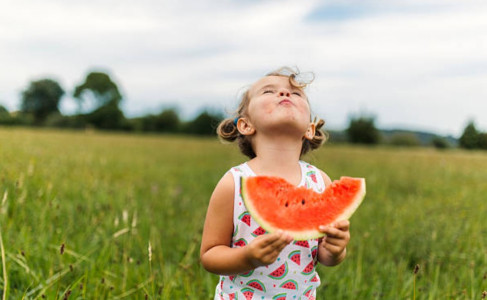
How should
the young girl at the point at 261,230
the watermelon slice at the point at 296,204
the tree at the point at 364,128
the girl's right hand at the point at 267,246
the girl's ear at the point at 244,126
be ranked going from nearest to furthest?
the girl's right hand at the point at 267,246 → the watermelon slice at the point at 296,204 → the young girl at the point at 261,230 → the girl's ear at the point at 244,126 → the tree at the point at 364,128

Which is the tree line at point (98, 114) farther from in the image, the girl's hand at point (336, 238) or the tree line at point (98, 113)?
the girl's hand at point (336, 238)

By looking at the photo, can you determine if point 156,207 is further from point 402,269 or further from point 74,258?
point 402,269

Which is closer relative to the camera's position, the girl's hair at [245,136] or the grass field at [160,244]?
the girl's hair at [245,136]

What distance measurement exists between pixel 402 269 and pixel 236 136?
195cm

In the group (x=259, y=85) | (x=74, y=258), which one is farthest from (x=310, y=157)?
(x=74, y=258)

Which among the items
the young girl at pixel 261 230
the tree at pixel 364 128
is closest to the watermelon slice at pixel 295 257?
the young girl at pixel 261 230

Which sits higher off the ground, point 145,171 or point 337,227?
point 337,227

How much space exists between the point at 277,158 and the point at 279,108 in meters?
Answer: 0.24

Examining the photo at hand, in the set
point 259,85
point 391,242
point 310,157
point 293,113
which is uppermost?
point 259,85

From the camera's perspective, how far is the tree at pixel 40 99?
74.4m

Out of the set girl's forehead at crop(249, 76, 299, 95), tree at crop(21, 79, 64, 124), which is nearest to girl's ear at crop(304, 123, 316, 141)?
girl's forehead at crop(249, 76, 299, 95)

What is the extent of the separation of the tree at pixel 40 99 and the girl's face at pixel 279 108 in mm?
81836

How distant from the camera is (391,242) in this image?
12.6 feet

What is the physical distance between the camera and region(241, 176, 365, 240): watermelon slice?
59.7 inches
